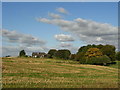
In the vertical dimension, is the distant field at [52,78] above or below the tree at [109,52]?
below

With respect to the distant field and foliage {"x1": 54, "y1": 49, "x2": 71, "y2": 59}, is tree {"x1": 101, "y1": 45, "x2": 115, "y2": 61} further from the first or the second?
the distant field

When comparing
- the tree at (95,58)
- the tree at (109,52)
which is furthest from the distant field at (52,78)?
the tree at (109,52)

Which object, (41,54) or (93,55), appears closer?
(93,55)

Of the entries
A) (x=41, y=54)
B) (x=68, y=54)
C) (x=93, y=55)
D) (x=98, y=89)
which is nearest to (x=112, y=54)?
(x=93, y=55)

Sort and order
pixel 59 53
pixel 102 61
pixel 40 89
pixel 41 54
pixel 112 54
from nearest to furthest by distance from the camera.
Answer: pixel 40 89 < pixel 102 61 < pixel 112 54 < pixel 59 53 < pixel 41 54

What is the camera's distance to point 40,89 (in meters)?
8.08

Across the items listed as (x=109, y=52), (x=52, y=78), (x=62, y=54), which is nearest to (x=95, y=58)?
(x=109, y=52)

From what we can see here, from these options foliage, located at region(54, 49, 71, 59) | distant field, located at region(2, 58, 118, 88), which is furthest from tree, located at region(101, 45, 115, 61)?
distant field, located at region(2, 58, 118, 88)

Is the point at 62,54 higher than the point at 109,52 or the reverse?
the reverse

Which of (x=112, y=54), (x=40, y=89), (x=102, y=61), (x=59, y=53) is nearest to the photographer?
(x=40, y=89)

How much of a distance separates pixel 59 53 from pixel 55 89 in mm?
95541

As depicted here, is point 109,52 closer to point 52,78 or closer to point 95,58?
point 95,58

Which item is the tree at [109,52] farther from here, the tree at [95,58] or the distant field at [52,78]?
the distant field at [52,78]

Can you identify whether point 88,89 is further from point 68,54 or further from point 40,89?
point 68,54
